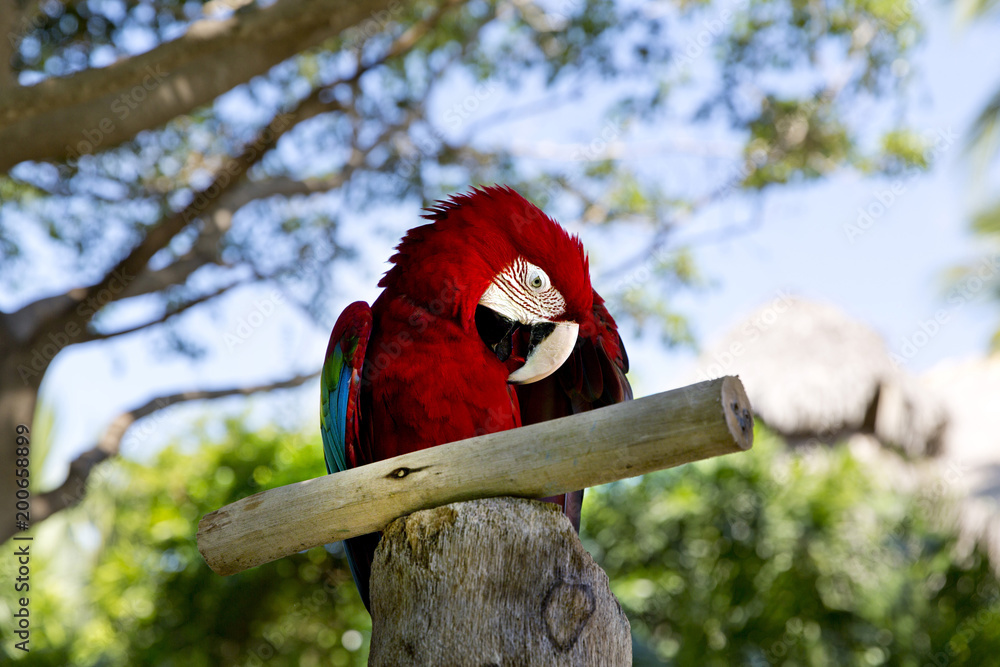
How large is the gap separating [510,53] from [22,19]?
3157 millimetres

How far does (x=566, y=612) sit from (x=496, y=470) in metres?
0.24

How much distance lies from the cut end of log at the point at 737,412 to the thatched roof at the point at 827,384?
6.51 m

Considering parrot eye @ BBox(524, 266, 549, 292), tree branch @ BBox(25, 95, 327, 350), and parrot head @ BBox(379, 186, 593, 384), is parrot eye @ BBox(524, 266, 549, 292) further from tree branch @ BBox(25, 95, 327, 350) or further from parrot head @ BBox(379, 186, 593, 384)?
tree branch @ BBox(25, 95, 327, 350)

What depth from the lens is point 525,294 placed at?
1648mm

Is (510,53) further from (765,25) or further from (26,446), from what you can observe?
(26,446)

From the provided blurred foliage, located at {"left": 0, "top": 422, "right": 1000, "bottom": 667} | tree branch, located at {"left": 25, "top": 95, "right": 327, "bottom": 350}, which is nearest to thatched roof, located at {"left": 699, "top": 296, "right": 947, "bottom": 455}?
blurred foliage, located at {"left": 0, "top": 422, "right": 1000, "bottom": 667}

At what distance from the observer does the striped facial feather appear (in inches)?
64.5

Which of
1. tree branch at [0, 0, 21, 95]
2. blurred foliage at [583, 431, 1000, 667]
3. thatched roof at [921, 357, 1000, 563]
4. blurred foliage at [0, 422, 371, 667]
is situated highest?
tree branch at [0, 0, 21, 95]

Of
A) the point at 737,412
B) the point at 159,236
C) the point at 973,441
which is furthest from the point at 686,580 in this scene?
the point at 973,441

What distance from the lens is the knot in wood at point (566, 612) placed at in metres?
1.09

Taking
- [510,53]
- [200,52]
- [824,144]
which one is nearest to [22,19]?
[200,52]

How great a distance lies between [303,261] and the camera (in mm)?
5199

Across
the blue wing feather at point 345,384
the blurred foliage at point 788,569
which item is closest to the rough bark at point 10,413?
the blue wing feather at point 345,384

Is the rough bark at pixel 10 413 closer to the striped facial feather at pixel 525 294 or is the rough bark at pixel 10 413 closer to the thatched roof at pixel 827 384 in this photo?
the striped facial feather at pixel 525 294
